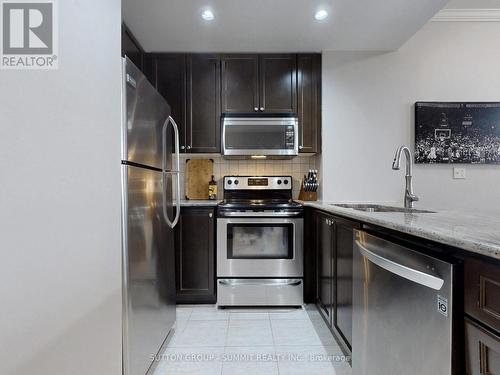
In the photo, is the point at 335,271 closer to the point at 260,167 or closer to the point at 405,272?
the point at 405,272

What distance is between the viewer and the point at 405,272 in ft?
3.01

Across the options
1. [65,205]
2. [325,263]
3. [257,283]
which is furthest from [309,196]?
[65,205]

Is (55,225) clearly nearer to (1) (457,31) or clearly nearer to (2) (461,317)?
(2) (461,317)

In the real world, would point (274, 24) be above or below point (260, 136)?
above

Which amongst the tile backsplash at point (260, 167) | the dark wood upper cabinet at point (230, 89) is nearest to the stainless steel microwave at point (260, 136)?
the dark wood upper cabinet at point (230, 89)

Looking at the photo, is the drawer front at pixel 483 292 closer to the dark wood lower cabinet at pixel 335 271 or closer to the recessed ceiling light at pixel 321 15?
the dark wood lower cabinet at pixel 335 271

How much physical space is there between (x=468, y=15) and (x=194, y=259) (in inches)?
141

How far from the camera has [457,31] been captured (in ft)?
8.98

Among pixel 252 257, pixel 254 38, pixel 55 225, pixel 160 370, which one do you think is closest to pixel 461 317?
pixel 55 225

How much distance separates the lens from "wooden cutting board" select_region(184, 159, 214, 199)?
9.90 ft

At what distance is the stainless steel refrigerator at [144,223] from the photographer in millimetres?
1306

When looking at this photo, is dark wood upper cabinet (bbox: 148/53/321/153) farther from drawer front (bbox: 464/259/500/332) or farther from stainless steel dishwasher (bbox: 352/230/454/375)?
drawer front (bbox: 464/259/500/332)

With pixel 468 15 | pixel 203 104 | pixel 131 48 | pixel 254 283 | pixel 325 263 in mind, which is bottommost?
pixel 254 283

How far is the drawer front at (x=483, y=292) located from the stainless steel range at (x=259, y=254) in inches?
67.9
